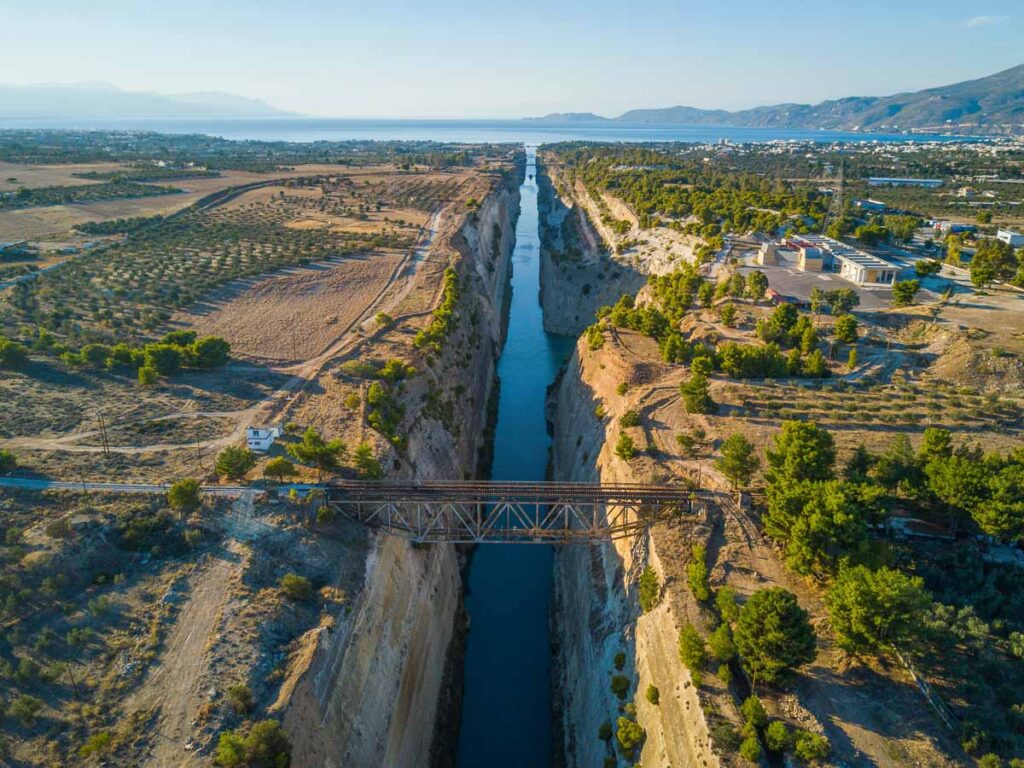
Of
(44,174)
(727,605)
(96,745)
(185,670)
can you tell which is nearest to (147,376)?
(185,670)

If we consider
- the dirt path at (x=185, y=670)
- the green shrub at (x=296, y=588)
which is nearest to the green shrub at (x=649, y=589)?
the green shrub at (x=296, y=588)

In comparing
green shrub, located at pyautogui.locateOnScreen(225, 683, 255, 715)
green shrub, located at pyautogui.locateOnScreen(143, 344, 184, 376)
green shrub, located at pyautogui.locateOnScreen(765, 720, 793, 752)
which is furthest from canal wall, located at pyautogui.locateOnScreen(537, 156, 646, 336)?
green shrub, located at pyautogui.locateOnScreen(225, 683, 255, 715)

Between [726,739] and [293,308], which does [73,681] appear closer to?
[726,739]

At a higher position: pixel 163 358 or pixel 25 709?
pixel 163 358

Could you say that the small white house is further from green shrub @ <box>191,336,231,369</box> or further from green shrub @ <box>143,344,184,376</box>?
green shrub @ <box>143,344,184,376</box>

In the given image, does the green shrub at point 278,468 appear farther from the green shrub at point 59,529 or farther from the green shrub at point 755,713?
the green shrub at point 755,713

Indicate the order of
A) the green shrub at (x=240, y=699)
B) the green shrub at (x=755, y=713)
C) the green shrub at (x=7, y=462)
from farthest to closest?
the green shrub at (x=7, y=462) → the green shrub at (x=240, y=699) → the green shrub at (x=755, y=713)
